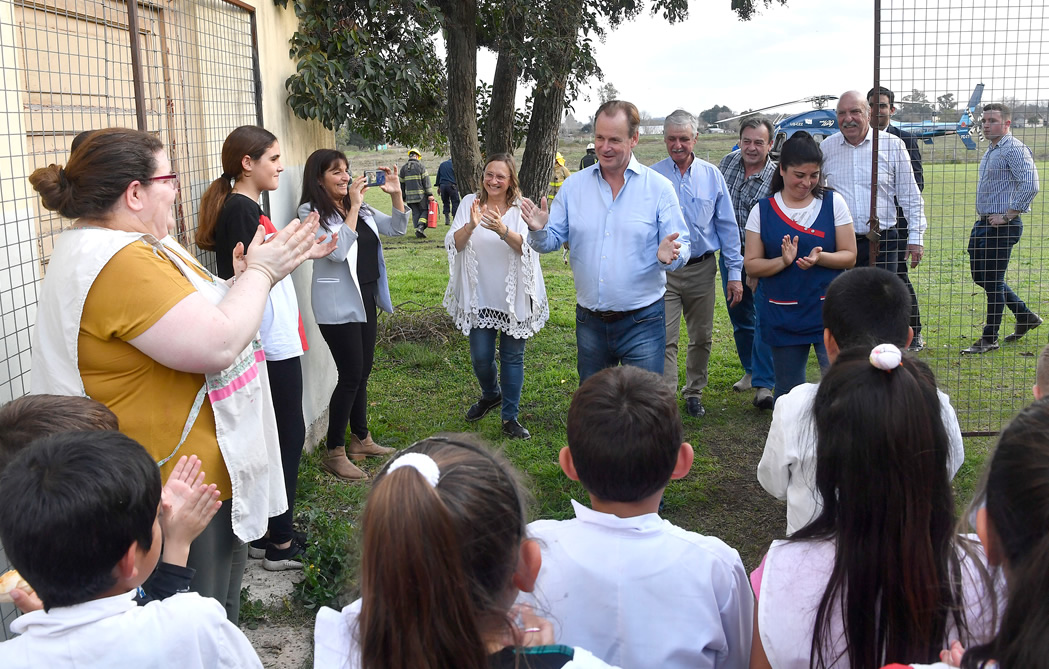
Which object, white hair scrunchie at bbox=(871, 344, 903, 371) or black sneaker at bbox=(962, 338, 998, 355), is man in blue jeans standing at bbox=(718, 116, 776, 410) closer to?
black sneaker at bbox=(962, 338, 998, 355)

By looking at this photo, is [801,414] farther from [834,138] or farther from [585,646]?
[834,138]

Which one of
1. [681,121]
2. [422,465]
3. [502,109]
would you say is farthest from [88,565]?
[502,109]

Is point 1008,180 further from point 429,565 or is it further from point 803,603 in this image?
point 429,565

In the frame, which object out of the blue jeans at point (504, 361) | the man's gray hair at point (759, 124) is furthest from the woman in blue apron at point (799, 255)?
the blue jeans at point (504, 361)

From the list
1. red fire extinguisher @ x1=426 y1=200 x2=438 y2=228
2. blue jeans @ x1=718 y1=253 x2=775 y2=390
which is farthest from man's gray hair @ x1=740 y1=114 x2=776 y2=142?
red fire extinguisher @ x1=426 y1=200 x2=438 y2=228

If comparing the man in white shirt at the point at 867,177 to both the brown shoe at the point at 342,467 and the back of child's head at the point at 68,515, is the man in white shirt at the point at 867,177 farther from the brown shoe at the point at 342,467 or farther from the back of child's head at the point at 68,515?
the back of child's head at the point at 68,515

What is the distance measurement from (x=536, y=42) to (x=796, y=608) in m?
5.57

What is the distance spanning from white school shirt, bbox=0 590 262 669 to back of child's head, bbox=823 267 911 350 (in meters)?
2.14

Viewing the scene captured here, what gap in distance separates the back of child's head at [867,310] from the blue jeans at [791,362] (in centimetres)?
130

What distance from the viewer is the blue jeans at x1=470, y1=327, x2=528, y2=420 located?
515 centimetres

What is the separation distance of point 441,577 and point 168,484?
0.97m

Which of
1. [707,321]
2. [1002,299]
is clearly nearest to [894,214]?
[707,321]

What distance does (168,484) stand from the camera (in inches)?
77.0

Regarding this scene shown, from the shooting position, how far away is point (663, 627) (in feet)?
5.79
